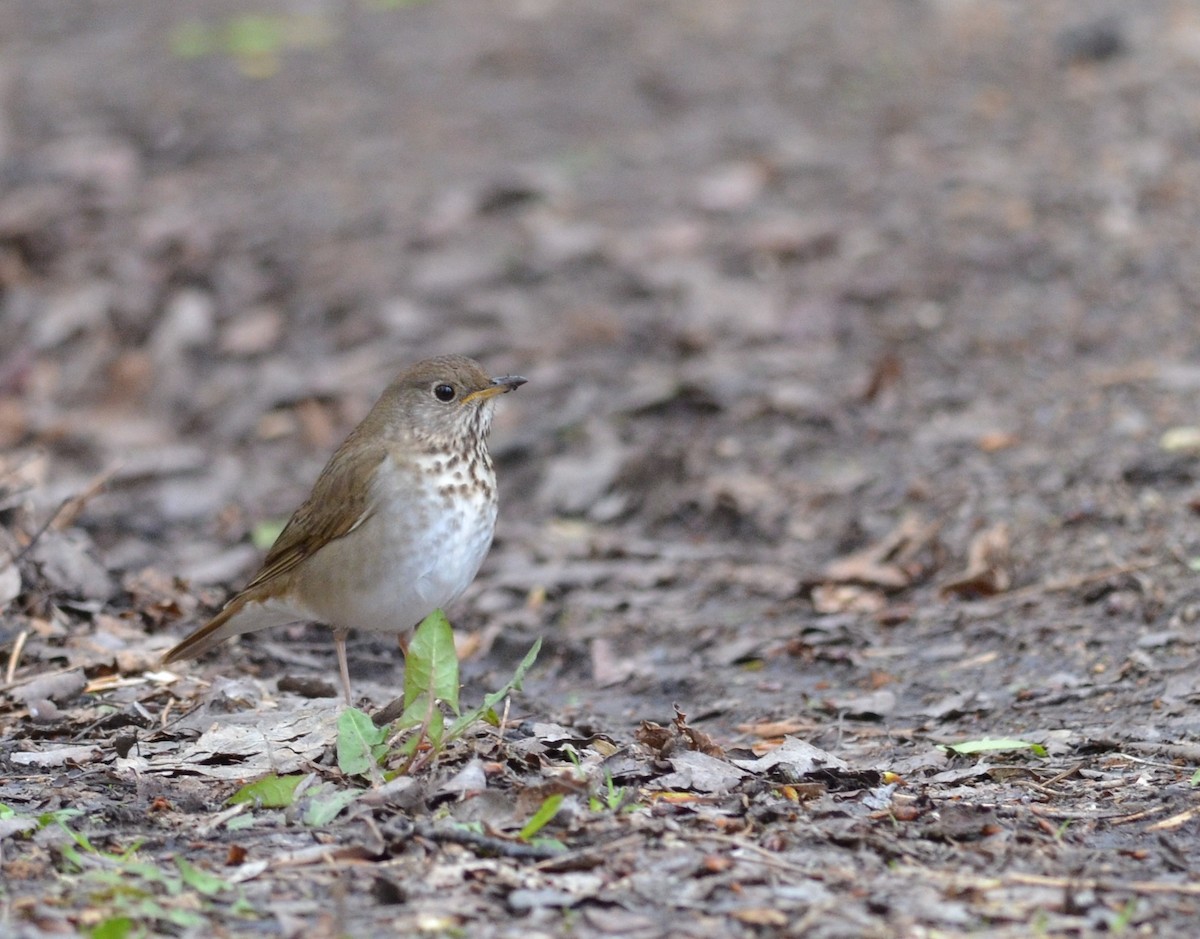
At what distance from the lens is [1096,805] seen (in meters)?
4.38

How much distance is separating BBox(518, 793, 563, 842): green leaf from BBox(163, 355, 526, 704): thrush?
1.42 m

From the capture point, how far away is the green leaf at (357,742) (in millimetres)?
4266

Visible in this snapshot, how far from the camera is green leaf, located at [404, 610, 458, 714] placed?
14.1ft

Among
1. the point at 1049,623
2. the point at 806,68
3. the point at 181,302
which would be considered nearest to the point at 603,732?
the point at 1049,623

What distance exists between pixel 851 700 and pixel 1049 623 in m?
0.91

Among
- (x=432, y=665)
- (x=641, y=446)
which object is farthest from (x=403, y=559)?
(x=641, y=446)

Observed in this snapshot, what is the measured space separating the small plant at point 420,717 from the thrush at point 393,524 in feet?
2.79

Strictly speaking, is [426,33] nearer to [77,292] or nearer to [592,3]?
[592,3]

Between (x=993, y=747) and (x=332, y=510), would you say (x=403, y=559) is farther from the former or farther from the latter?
(x=993, y=747)

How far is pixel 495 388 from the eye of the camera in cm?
564

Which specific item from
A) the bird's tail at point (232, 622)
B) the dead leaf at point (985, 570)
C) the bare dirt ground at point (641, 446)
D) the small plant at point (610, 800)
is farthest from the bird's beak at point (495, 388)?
the dead leaf at point (985, 570)

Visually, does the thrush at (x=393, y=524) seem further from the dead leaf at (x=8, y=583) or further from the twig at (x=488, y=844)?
the twig at (x=488, y=844)

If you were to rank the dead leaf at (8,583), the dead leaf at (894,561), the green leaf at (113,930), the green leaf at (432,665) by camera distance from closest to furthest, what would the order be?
the green leaf at (113,930) → the green leaf at (432,665) → the dead leaf at (8,583) → the dead leaf at (894,561)

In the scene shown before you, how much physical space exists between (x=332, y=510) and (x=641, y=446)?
121 inches
